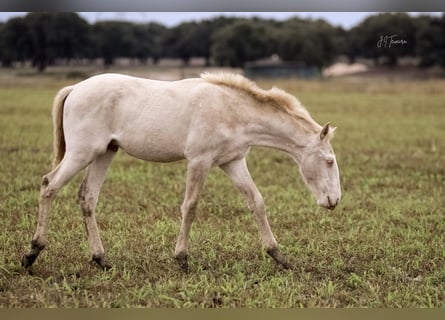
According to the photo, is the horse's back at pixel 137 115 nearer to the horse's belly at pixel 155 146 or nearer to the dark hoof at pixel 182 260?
the horse's belly at pixel 155 146

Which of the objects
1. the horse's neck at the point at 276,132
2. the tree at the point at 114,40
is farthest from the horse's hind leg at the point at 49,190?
the tree at the point at 114,40

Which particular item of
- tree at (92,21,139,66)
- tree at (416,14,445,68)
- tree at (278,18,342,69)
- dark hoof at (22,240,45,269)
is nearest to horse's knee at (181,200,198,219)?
dark hoof at (22,240,45,269)

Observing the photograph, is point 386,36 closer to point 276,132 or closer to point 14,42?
point 276,132

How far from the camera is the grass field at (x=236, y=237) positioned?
4441 mm

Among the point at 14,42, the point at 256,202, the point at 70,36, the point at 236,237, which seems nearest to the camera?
the point at 256,202

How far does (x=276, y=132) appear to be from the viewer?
522 cm

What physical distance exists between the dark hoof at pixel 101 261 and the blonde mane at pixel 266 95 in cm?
177

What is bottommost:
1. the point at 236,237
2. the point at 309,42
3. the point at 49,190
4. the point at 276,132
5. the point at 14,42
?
the point at 236,237

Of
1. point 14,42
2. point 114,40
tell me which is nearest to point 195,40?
point 114,40

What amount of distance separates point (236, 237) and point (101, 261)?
57.0 inches

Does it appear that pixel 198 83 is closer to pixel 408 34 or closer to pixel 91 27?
pixel 91 27

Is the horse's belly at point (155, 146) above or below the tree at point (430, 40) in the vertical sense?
below

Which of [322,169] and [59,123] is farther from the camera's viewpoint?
[59,123]

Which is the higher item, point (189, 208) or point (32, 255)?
point (189, 208)
